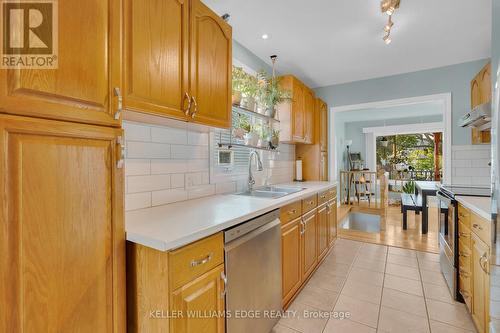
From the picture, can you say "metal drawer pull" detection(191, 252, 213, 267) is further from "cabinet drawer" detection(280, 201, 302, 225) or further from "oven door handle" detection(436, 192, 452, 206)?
"oven door handle" detection(436, 192, 452, 206)

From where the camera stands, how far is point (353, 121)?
738 centimetres

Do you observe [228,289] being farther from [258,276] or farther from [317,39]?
[317,39]

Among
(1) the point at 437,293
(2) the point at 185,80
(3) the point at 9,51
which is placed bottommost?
(1) the point at 437,293

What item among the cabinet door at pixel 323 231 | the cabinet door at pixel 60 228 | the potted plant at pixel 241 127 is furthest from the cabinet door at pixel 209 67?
the cabinet door at pixel 323 231

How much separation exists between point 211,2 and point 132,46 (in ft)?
3.75

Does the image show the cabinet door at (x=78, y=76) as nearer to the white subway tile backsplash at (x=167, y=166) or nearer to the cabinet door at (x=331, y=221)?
the white subway tile backsplash at (x=167, y=166)

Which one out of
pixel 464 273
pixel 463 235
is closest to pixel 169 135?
pixel 463 235

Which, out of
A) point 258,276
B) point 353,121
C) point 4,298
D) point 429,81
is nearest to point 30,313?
point 4,298

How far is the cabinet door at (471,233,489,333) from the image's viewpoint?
4.89ft

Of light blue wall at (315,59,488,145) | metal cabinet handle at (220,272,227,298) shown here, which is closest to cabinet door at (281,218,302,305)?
metal cabinet handle at (220,272,227,298)

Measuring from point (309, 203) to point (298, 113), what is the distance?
1357 mm

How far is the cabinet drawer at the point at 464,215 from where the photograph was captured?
6.02 ft

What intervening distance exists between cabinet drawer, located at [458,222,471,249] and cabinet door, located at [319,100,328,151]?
2113mm

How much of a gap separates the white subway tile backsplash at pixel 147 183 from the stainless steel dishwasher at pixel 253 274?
2.26ft
